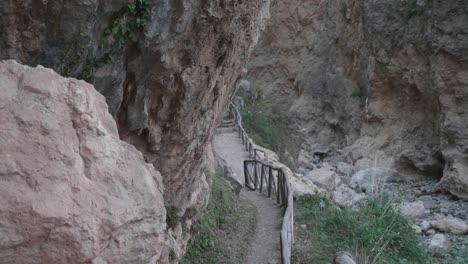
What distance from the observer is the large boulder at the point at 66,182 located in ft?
8.39

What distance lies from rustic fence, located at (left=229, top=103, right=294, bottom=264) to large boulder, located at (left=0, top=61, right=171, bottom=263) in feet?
14.2

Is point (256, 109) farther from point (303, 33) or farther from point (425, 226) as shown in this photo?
point (425, 226)

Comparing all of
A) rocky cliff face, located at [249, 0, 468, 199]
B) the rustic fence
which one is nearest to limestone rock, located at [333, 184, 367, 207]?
the rustic fence

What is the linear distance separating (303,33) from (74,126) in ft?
88.1

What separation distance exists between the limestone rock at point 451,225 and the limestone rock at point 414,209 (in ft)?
2.62

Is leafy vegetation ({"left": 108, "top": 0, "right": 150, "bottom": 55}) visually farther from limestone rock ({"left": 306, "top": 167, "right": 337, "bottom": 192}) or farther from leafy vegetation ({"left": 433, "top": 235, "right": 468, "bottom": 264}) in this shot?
limestone rock ({"left": 306, "top": 167, "right": 337, "bottom": 192})

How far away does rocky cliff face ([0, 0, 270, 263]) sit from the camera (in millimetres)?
4324

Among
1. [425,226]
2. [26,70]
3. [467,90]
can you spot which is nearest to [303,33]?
[467,90]

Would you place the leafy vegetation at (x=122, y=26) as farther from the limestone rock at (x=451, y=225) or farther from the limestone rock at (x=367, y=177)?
the limestone rock at (x=367, y=177)

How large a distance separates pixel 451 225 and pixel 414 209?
1.62m

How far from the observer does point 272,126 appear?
23.7 metres

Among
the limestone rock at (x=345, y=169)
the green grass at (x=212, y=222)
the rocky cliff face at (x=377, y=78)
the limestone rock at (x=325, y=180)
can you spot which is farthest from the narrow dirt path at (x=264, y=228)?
the rocky cliff face at (x=377, y=78)

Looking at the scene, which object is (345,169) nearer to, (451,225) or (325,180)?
(325,180)

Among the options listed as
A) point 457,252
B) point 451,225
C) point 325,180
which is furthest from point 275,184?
point 451,225
